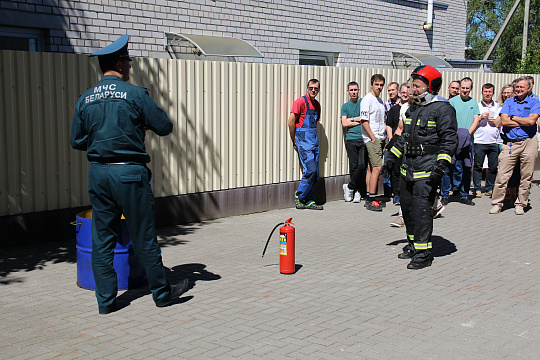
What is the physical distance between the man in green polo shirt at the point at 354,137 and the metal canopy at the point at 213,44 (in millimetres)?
2149

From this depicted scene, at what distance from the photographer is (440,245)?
26.2 ft

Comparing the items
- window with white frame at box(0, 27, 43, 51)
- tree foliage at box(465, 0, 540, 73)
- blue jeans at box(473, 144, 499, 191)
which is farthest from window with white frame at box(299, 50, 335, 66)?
tree foliage at box(465, 0, 540, 73)

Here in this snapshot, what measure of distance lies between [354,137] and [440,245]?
3.62 meters

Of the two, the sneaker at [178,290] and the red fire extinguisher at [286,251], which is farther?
the red fire extinguisher at [286,251]

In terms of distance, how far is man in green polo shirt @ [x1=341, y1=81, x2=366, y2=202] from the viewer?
36.5ft

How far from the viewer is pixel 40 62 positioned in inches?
296

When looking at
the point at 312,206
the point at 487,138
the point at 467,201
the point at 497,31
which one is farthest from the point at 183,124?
the point at 497,31

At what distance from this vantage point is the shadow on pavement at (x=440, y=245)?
7.60 m

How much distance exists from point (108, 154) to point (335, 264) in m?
3.03

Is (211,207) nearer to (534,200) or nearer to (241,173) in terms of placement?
(241,173)

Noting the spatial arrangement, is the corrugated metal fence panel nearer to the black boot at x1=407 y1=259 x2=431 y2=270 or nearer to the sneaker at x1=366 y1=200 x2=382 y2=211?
the sneaker at x1=366 y1=200 x2=382 y2=211

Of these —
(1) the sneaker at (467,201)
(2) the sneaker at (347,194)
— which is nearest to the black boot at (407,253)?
(2) the sneaker at (347,194)

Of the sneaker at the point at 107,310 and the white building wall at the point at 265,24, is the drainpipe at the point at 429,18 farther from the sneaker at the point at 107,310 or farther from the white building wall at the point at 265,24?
the sneaker at the point at 107,310

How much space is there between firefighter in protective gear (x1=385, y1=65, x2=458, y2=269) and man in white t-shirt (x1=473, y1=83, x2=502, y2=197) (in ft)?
16.7
